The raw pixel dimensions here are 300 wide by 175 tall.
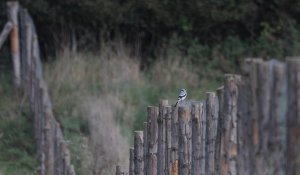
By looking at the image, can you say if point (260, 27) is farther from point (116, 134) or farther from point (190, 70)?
point (116, 134)

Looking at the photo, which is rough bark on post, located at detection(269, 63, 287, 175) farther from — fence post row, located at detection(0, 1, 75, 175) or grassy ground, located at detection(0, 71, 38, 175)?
grassy ground, located at detection(0, 71, 38, 175)

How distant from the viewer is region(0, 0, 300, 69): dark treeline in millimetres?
15867

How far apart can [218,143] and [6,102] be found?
9962 mm

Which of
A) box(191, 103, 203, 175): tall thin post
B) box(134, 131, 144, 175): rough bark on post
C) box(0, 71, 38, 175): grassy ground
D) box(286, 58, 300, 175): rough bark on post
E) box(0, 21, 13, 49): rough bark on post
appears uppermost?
box(0, 21, 13, 49): rough bark on post

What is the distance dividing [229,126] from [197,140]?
1.17m

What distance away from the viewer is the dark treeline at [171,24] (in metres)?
15.9

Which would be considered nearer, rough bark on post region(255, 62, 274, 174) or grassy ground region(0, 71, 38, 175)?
rough bark on post region(255, 62, 274, 174)

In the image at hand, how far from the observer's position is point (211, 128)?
5.82 metres

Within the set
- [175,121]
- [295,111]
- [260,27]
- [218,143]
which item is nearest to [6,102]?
[260,27]

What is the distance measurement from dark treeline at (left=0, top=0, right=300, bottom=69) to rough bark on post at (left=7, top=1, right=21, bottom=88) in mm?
745

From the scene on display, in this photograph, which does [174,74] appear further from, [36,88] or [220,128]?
[220,128]

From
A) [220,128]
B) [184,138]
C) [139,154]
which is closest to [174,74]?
[139,154]

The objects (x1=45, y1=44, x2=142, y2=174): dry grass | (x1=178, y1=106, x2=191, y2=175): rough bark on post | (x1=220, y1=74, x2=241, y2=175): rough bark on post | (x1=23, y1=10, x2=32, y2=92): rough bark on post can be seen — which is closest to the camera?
(x1=220, y1=74, x2=241, y2=175): rough bark on post

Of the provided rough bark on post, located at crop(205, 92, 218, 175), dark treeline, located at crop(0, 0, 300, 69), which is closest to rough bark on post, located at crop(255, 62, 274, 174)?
rough bark on post, located at crop(205, 92, 218, 175)
